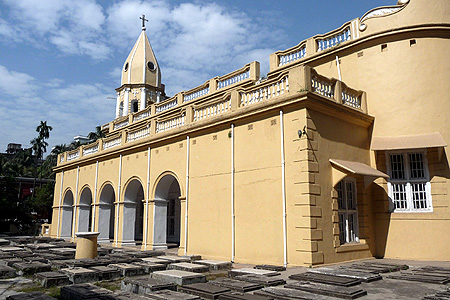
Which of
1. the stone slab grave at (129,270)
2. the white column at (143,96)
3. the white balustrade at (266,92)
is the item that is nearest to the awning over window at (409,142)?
the white balustrade at (266,92)

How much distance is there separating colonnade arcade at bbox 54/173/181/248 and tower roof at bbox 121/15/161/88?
9.26 meters

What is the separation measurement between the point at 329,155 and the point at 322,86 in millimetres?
2133

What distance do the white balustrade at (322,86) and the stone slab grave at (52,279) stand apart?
25.8ft

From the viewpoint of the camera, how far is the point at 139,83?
2678 cm

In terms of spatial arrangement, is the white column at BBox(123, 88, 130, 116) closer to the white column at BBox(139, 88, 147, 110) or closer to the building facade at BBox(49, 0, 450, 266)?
the white column at BBox(139, 88, 147, 110)

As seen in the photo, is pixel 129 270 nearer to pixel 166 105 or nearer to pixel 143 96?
pixel 166 105

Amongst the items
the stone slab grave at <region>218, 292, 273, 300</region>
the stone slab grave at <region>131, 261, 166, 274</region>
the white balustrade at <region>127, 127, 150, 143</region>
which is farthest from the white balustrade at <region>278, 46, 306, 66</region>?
the stone slab grave at <region>218, 292, 273, 300</region>

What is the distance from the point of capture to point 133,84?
1055 inches

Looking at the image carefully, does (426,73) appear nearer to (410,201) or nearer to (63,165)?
(410,201)

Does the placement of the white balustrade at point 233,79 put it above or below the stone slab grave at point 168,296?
above

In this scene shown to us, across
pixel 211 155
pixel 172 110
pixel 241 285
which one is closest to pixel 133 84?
pixel 172 110

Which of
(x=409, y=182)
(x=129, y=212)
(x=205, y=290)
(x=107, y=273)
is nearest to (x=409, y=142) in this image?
(x=409, y=182)

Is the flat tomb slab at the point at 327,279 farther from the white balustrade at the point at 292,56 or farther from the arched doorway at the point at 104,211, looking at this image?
the arched doorway at the point at 104,211

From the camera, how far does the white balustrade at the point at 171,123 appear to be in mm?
14320
